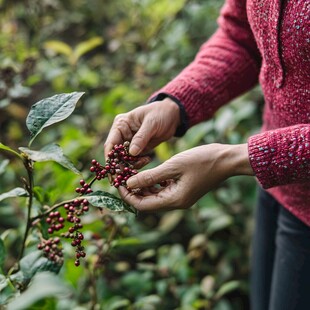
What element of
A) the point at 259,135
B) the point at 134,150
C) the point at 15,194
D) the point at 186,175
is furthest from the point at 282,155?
the point at 15,194

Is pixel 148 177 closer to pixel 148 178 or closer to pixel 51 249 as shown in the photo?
pixel 148 178

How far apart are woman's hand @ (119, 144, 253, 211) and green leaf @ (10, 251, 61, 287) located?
0.21m

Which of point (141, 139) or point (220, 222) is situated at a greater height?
point (141, 139)

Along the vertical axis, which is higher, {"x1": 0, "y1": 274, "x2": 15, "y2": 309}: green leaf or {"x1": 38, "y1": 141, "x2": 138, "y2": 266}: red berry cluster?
{"x1": 38, "y1": 141, "x2": 138, "y2": 266}: red berry cluster

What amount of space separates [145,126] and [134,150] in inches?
3.6

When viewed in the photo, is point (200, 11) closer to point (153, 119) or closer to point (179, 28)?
point (179, 28)

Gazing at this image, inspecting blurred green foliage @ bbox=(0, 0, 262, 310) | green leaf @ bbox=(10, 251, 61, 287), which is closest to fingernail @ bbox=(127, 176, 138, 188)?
green leaf @ bbox=(10, 251, 61, 287)

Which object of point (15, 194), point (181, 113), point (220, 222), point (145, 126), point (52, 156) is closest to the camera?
point (52, 156)

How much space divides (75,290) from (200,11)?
1.34 meters

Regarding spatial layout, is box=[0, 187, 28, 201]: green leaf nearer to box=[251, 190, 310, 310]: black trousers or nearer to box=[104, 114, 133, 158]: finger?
box=[104, 114, 133, 158]: finger

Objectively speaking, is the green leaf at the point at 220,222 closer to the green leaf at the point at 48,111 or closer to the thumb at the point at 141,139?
the thumb at the point at 141,139

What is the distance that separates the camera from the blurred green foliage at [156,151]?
63.8 inches

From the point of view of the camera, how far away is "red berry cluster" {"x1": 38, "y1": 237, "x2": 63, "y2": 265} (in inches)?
39.4

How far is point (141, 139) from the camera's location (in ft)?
3.42
